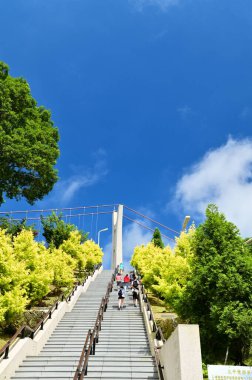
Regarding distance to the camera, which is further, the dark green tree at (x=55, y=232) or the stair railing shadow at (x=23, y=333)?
the dark green tree at (x=55, y=232)

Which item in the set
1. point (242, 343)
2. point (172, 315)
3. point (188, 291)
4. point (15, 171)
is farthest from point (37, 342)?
point (15, 171)

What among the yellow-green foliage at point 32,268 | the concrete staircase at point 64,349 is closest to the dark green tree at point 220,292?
the concrete staircase at point 64,349

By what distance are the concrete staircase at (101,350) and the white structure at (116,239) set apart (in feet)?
105

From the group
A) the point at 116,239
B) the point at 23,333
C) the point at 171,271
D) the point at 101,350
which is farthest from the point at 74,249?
the point at 116,239

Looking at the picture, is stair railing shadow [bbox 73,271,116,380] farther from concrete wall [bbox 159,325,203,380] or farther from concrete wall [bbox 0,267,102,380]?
concrete wall [bbox 159,325,203,380]

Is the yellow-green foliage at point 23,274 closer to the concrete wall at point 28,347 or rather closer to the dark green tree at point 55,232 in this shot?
the concrete wall at point 28,347

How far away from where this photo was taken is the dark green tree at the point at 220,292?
10.8 metres

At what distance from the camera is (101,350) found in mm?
12711

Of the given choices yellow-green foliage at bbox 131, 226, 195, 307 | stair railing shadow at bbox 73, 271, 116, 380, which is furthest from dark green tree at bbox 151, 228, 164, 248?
stair railing shadow at bbox 73, 271, 116, 380

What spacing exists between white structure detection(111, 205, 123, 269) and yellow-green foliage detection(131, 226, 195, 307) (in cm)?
1907

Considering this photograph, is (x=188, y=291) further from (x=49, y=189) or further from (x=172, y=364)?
(x=49, y=189)

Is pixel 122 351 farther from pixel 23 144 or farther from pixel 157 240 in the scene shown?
pixel 157 240

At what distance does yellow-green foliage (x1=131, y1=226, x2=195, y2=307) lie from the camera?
15.2 m

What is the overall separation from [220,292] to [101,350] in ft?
15.3
